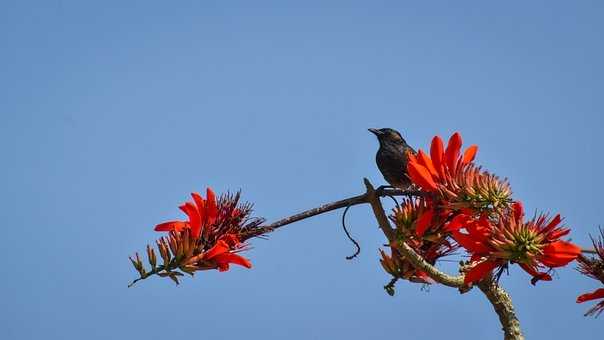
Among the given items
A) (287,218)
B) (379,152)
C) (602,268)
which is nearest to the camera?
(602,268)

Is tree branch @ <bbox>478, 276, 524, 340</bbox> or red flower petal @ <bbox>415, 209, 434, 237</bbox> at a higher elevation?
red flower petal @ <bbox>415, 209, 434, 237</bbox>

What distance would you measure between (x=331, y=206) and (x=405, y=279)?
1.86 ft

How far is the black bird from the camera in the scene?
12.9ft

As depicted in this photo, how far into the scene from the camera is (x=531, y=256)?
2176 millimetres

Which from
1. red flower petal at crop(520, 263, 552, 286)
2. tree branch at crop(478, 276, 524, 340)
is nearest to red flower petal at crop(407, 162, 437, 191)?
red flower petal at crop(520, 263, 552, 286)

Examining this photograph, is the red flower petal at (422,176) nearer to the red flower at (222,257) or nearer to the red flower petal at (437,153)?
the red flower petal at (437,153)

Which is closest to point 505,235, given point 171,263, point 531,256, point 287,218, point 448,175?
point 531,256

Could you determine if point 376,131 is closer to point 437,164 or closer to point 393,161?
point 393,161

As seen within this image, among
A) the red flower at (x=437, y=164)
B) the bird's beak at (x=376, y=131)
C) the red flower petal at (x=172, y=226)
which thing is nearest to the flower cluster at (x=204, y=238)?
the red flower petal at (x=172, y=226)

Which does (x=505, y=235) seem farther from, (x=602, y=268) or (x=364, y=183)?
(x=364, y=183)

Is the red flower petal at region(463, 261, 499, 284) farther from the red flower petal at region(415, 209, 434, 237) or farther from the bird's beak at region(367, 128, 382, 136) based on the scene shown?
the bird's beak at region(367, 128, 382, 136)

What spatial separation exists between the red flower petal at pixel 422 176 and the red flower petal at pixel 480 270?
290 mm

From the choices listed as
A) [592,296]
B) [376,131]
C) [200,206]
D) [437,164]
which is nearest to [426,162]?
[437,164]

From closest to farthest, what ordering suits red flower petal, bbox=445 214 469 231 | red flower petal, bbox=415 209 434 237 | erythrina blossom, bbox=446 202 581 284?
1. erythrina blossom, bbox=446 202 581 284
2. red flower petal, bbox=445 214 469 231
3. red flower petal, bbox=415 209 434 237
